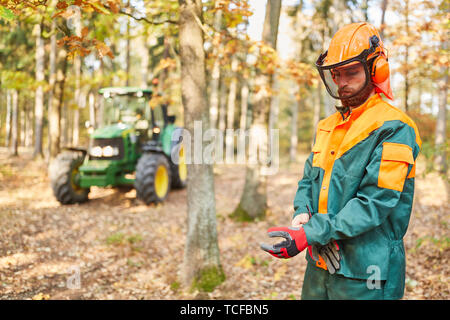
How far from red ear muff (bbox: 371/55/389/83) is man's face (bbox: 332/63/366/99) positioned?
57mm

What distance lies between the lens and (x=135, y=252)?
546 cm

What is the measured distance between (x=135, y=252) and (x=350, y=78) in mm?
4641

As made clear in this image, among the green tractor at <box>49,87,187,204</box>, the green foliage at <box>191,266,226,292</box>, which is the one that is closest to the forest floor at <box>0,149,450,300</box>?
the green foliage at <box>191,266,226,292</box>

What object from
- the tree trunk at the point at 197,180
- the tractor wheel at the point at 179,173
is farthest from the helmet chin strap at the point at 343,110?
the tractor wheel at the point at 179,173

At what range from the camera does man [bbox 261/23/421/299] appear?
1.65 metres

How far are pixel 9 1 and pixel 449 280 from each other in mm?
5643

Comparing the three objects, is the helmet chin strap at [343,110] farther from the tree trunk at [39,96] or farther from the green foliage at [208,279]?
the tree trunk at [39,96]

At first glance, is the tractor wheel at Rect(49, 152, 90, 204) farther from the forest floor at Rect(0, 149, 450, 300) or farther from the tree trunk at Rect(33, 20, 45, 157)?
the tree trunk at Rect(33, 20, 45, 157)

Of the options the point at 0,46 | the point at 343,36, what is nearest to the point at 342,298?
the point at 343,36

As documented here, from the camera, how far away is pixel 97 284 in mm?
4414

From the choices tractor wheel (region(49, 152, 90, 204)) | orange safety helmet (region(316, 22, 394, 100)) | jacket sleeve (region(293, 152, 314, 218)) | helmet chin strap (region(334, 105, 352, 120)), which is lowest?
tractor wheel (region(49, 152, 90, 204))

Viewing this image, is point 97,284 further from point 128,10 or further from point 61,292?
point 128,10

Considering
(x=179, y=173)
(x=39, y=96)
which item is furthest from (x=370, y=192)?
(x=39, y=96)

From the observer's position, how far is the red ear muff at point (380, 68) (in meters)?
1.82
